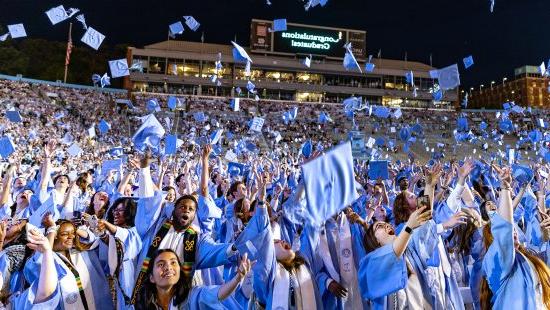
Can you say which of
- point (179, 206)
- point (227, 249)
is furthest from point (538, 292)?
point (179, 206)

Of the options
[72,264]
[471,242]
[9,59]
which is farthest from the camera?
[9,59]

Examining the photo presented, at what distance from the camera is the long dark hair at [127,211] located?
4.14m

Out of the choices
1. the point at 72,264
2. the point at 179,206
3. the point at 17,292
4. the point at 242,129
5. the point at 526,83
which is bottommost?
the point at 17,292

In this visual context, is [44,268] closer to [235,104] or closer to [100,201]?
[100,201]

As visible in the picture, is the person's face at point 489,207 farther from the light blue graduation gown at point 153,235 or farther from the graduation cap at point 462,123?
the graduation cap at point 462,123

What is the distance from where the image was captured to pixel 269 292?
329cm

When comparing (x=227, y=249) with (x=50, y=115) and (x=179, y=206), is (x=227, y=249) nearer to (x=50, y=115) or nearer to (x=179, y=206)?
(x=179, y=206)

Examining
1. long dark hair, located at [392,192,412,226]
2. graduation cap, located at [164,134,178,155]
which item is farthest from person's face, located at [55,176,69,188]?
long dark hair, located at [392,192,412,226]

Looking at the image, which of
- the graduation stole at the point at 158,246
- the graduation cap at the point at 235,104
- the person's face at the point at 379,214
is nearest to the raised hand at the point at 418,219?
the graduation stole at the point at 158,246

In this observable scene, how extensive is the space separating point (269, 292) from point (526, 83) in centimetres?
11057

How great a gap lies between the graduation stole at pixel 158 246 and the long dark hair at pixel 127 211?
68 centimetres

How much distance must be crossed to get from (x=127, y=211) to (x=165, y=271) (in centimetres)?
144

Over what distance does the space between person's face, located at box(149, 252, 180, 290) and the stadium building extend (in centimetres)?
4834

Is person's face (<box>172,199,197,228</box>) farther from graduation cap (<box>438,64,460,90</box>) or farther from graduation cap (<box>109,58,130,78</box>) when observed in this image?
graduation cap (<box>109,58,130,78</box>)
